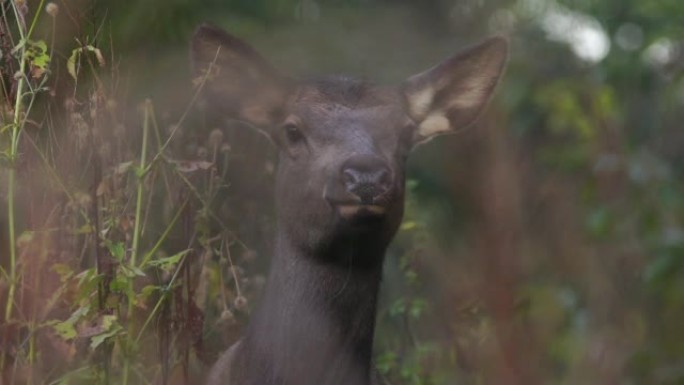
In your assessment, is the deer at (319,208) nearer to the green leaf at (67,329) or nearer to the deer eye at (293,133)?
the deer eye at (293,133)

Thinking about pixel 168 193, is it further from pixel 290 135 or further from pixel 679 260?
pixel 679 260

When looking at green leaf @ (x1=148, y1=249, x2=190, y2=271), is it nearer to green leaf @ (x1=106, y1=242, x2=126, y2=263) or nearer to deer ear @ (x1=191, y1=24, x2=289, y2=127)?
green leaf @ (x1=106, y1=242, x2=126, y2=263)

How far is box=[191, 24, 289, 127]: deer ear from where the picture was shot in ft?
22.9

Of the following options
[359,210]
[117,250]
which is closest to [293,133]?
[359,210]

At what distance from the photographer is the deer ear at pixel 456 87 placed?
7223mm

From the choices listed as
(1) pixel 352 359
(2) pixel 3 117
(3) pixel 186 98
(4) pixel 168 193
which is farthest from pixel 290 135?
(3) pixel 186 98

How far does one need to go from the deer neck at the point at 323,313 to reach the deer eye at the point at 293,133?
452 millimetres

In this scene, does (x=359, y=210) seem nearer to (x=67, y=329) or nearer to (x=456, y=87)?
(x=67, y=329)

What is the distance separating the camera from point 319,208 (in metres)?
6.30

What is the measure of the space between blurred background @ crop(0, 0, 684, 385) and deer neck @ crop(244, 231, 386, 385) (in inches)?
11.1

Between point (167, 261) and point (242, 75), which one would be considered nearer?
point (167, 261)

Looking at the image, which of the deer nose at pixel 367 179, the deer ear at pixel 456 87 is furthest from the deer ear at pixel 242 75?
the deer nose at pixel 367 179

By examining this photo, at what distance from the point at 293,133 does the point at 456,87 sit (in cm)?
97

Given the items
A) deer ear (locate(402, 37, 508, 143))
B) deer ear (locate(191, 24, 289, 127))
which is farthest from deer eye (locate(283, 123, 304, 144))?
deer ear (locate(402, 37, 508, 143))
